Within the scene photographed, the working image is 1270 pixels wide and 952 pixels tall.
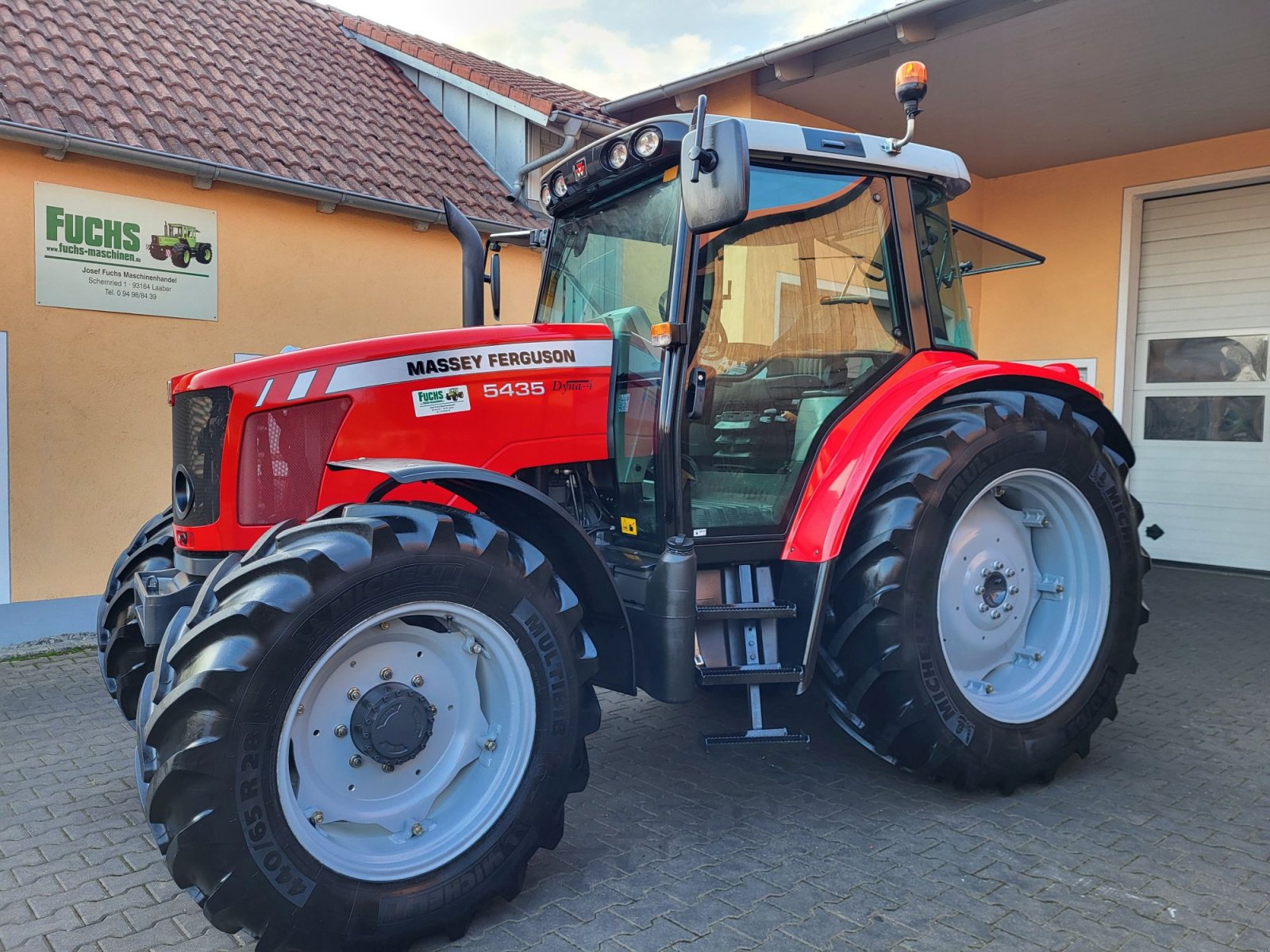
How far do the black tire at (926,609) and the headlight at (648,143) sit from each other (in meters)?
1.28

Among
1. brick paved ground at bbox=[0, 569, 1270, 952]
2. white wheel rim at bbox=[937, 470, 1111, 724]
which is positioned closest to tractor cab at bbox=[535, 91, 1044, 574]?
white wheel rim at bbox=[937, 470, 1111, 724]

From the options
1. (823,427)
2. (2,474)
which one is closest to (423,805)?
(823,427)

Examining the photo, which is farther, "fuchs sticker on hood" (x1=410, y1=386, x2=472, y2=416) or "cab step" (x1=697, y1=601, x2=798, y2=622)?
"cab step" (x1=697, y1=601, x2=798, y2=622)

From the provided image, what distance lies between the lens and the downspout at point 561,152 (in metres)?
8.00

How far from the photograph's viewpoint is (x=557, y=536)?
106 inches

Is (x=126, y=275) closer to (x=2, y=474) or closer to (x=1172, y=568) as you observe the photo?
(x=2, y=474)

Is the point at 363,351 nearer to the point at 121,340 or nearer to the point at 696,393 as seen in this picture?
the point at 696,393

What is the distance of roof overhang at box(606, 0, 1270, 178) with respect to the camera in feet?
18.9

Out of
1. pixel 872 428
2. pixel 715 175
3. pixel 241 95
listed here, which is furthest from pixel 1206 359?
pixel 241 95

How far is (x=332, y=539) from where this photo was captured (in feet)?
7.38

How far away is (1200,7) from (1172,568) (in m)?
4.47

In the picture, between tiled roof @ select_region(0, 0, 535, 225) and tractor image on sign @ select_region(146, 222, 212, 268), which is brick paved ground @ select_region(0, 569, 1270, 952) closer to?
tractor image on sign @ select_region(146, 222, 212, 268)

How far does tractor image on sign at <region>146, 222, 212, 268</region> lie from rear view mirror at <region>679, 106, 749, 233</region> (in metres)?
4.52

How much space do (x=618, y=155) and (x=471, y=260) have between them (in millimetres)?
786
